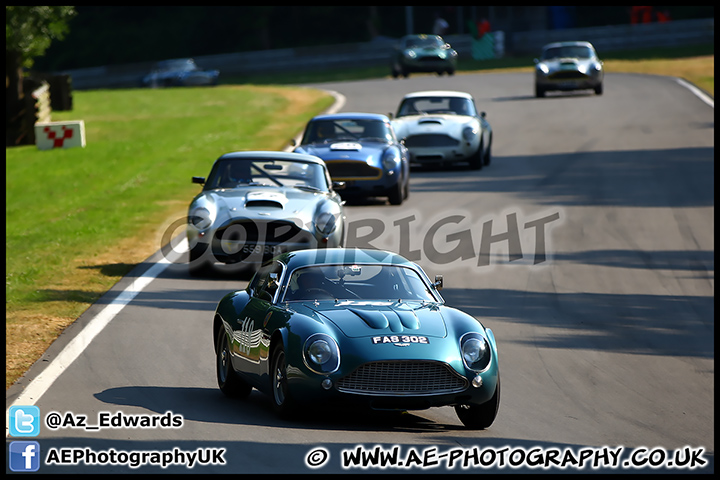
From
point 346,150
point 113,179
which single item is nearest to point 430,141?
point 346,150

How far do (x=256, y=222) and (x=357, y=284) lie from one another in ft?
16.3

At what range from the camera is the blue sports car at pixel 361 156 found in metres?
19.1

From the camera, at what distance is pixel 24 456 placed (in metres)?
6.96

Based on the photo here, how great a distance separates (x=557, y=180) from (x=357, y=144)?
5.11m

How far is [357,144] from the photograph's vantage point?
19.6 m

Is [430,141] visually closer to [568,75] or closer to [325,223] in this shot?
[325,223]

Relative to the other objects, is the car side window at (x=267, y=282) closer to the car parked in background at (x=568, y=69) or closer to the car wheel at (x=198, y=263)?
the car wheel at (x=198, y=263)

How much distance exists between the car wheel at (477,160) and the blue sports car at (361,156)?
11.4 ft

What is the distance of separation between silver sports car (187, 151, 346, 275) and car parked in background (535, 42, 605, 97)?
22.1 meters

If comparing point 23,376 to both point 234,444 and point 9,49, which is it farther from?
point 9,49

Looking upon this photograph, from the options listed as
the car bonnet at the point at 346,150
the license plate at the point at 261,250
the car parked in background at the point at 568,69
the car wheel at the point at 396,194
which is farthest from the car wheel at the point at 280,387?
the car parked in background at the point at 568,69

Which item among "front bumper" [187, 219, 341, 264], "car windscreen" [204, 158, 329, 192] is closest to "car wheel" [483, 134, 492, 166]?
"car windscreen" [204, 158, 329, 192]

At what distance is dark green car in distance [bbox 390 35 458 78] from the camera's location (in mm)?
46188
